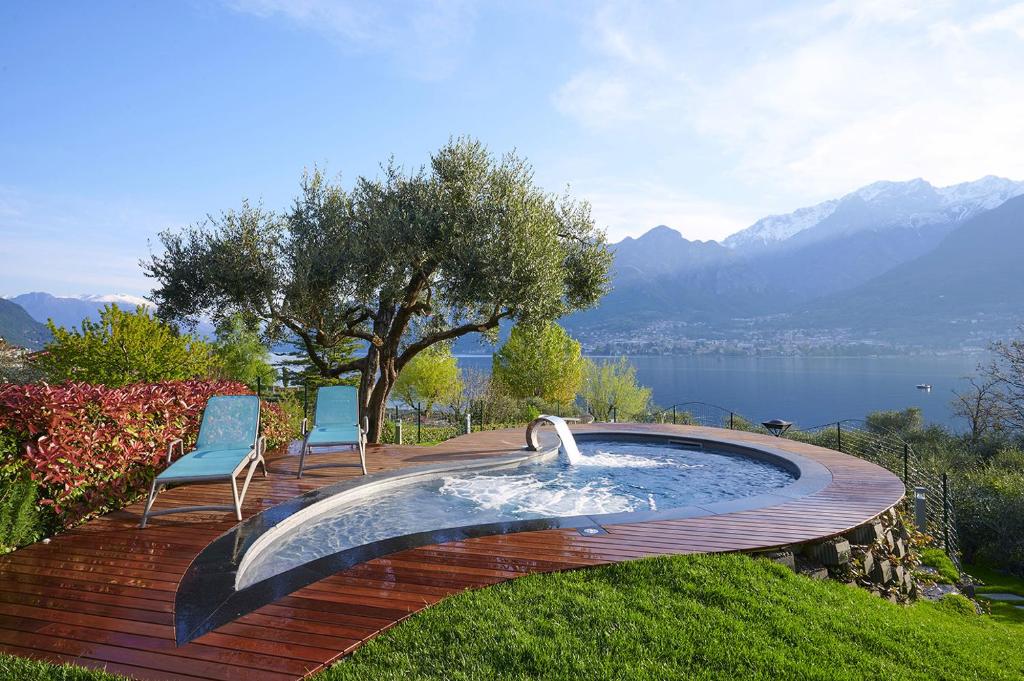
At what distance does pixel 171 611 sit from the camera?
10.8 feet

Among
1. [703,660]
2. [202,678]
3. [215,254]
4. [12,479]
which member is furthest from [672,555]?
[215,254]

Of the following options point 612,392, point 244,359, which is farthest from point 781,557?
point 244,359

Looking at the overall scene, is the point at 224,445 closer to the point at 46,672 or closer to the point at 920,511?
the point at 46,672

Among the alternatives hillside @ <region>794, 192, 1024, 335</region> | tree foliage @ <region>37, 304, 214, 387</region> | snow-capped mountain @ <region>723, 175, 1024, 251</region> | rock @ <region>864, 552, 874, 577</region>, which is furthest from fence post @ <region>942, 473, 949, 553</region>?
snow-capped mountain @ <region>723, 175, 1024, 251</region>

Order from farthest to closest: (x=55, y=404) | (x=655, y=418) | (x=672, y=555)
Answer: (x=655, y=418) → (x=55, y=404) → (x=672, y=555)

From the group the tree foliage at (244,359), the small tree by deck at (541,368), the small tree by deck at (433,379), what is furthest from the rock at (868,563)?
the tree foliage at (244,359)

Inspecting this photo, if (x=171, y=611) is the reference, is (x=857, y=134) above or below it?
above

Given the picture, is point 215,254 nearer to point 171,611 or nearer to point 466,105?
point 466,105

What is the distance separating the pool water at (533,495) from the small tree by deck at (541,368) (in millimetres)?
13529

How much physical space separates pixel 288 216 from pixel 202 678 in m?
9.52

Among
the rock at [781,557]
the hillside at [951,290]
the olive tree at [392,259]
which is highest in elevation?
the hillside at [951,290]

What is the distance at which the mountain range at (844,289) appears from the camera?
9800 centimetres

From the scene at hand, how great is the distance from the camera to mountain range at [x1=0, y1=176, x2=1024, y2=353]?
9800 cm

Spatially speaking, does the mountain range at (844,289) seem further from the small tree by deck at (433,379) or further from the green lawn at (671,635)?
the green lawn at (671,635)
